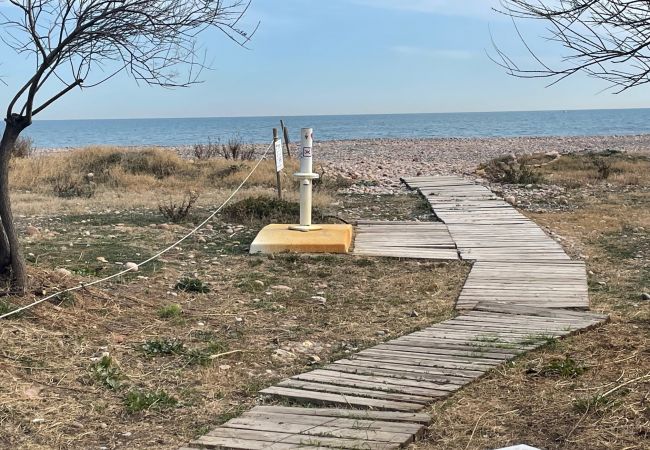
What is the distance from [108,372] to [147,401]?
0.54m

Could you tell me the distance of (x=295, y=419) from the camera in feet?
12.4

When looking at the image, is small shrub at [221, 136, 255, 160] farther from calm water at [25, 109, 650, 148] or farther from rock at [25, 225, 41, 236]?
rock at [25, 225, 41, 236]

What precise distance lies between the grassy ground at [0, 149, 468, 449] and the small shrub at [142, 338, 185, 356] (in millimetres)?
13

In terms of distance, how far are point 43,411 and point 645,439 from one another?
3.14 metres

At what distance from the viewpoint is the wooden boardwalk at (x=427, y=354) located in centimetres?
358

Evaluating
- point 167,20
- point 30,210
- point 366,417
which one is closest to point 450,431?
point 366,417

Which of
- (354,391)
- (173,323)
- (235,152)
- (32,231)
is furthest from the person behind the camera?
(235,152)

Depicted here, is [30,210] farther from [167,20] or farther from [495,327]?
[495,327]

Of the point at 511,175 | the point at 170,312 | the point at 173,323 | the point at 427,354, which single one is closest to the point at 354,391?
the point at 427,354

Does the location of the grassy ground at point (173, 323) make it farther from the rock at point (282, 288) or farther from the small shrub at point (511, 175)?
the small shrub at point (511, 175)

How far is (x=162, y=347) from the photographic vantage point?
497 centimetres

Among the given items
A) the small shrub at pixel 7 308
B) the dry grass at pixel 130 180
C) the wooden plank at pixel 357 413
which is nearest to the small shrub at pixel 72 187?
the dry grass at pixel 130 180

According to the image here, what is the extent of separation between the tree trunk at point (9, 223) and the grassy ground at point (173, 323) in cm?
20

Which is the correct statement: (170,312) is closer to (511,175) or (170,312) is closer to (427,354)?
(427,354)
